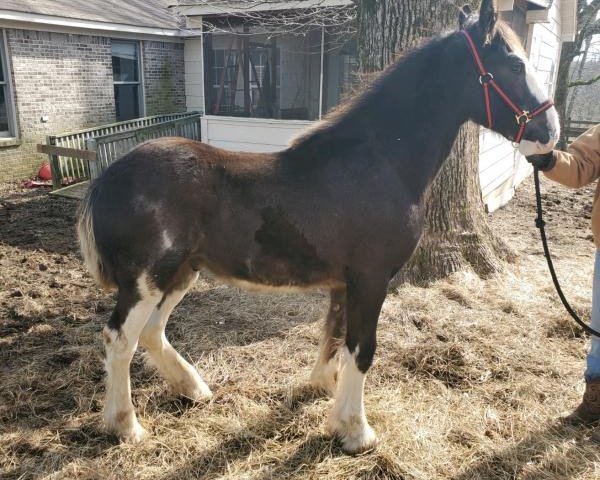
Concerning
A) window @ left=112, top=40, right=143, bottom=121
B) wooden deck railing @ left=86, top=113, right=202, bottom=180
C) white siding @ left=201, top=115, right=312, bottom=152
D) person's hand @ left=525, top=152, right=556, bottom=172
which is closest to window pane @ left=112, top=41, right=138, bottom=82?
window @ left=112, top=40, right=143, bottom=121

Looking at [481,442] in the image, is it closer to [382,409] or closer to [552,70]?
[382,409]

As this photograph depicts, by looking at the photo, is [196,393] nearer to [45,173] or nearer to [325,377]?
[325,377]

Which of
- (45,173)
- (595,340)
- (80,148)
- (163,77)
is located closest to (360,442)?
(595,340)

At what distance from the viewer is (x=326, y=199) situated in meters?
2.56

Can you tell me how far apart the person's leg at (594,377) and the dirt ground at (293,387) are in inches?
4.4

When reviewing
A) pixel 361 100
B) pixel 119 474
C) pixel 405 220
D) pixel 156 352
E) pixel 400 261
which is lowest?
pixel 119 474

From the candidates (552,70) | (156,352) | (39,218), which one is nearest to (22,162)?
(39,218)

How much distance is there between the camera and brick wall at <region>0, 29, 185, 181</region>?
9602mm

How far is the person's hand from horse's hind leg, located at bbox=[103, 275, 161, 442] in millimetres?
2144

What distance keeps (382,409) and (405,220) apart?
1.21 m

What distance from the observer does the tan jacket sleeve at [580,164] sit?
2.71 metres

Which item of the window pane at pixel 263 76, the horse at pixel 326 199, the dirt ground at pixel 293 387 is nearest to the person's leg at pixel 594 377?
the dirt ground at pixel 293 387

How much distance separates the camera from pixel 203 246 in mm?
2555

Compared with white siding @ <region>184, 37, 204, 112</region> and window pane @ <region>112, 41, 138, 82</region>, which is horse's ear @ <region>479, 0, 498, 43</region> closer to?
window pane @ <region>112, 41, 138, 82</region>
